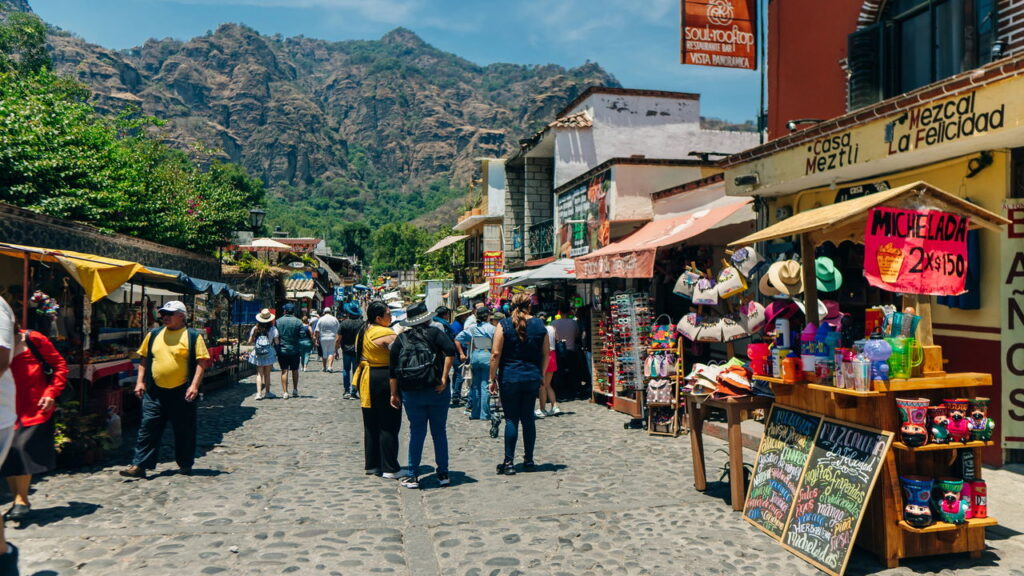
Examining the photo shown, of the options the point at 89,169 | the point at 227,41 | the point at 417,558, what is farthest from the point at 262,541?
the point at 227,41

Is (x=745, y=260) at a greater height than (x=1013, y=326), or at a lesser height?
greater

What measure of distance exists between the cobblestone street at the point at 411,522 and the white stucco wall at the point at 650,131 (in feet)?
43.2

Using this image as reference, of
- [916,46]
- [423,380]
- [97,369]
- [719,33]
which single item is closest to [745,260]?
[916,46]

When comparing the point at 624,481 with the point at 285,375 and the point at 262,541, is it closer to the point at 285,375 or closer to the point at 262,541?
the point at 262,541

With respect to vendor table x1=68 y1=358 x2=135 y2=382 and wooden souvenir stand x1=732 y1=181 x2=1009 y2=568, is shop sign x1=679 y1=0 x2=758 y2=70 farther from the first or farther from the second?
vendor table x1=68 y1=358 x2=135 y2=382

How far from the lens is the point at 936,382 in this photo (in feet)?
13.7

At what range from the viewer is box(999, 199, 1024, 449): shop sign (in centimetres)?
589

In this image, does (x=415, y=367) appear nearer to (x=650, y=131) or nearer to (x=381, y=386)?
(x=381, y=386)

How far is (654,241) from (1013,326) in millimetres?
5497

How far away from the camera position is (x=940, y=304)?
6785mm

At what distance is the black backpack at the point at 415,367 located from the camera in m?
6.03

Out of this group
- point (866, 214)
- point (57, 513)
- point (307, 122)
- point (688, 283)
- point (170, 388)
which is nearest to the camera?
point (866, 214)

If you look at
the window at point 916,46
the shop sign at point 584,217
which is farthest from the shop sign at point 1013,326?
the shop sign at point 584,217

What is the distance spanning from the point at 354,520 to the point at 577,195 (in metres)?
13.5
